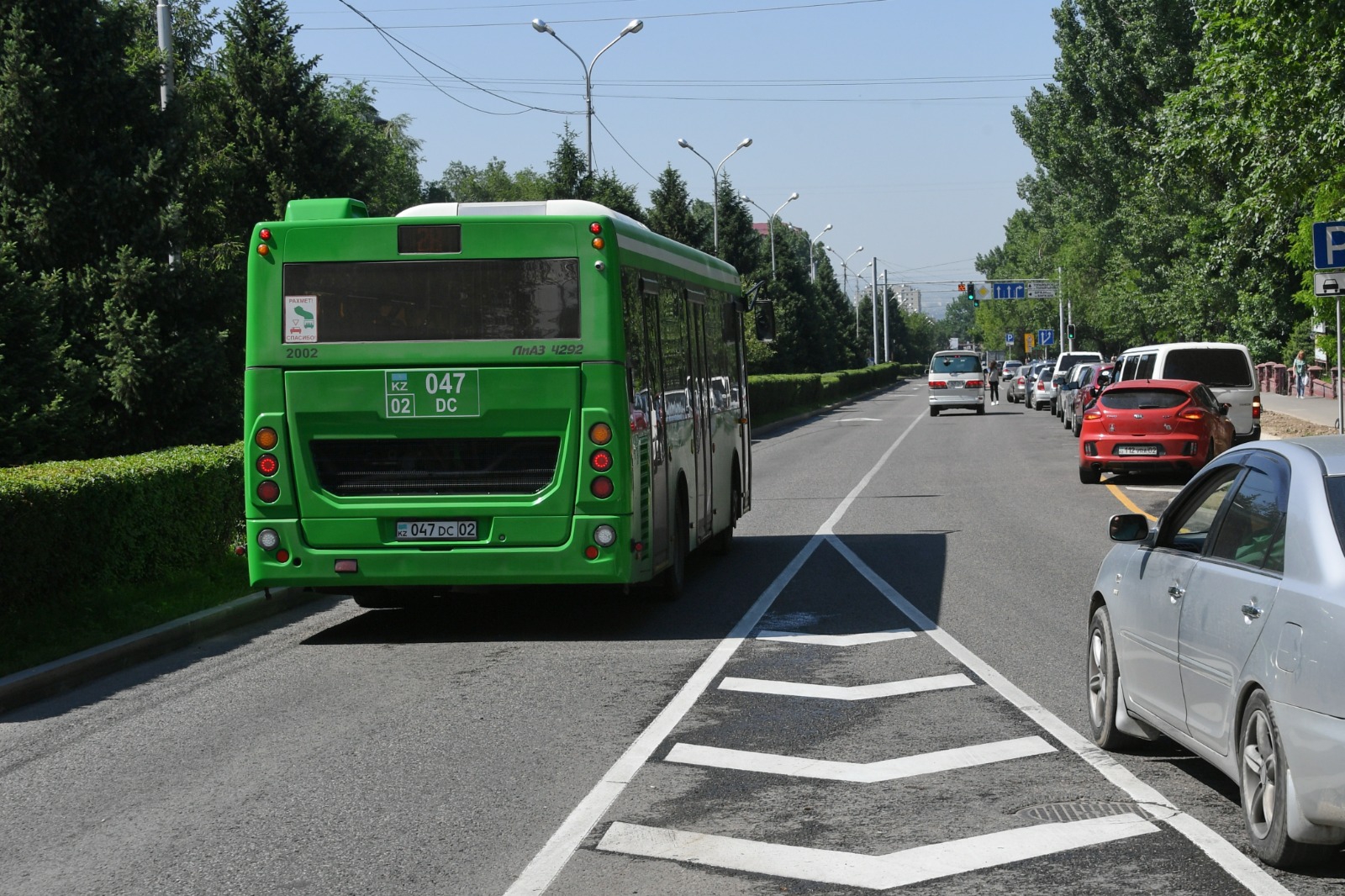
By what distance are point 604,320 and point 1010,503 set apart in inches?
464

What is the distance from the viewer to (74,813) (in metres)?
6.38

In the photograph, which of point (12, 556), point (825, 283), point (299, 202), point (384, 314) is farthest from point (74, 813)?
point (825, 283)

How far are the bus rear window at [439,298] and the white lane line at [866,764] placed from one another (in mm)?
4267

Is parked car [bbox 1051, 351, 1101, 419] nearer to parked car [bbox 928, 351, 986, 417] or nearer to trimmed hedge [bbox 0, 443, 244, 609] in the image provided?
parked car [bbox 928, 351, 986, 417]

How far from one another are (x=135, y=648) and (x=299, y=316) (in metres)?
2.44

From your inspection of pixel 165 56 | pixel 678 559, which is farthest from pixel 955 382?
pixel 678 559

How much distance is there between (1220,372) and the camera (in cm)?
2944

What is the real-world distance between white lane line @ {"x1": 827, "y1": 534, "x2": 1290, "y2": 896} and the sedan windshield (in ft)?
44.4

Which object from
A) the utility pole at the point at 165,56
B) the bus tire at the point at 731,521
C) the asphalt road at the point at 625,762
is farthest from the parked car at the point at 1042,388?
the asphalt road at the point at 625,762

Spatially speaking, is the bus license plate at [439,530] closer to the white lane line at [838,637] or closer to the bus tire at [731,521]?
the white lane line at [838,637]

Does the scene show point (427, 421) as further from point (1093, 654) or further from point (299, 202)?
point (1093, 654)

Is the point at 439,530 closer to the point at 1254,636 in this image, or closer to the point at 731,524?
the point at 731,524

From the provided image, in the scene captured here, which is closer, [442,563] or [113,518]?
[442,563]

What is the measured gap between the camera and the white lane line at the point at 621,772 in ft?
17.4
